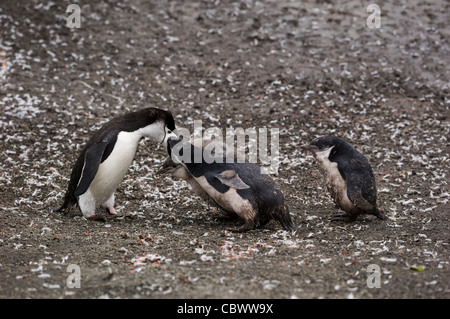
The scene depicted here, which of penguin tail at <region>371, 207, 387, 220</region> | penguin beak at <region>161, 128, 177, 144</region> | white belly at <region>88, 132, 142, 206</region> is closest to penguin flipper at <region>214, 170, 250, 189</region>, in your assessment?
penguin beak at <region>161, 128, 177, 144</region>

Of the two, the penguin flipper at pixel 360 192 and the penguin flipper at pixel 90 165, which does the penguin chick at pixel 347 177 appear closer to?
the penguin flipper at pixel 360 192

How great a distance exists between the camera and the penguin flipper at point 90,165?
617 cm

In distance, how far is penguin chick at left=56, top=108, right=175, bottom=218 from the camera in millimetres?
6324

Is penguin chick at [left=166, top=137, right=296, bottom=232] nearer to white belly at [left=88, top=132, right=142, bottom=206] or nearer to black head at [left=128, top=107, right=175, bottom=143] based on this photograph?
black head at [left=128, top=107, right=175, bottom=143]

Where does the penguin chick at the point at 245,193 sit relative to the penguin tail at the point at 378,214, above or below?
above

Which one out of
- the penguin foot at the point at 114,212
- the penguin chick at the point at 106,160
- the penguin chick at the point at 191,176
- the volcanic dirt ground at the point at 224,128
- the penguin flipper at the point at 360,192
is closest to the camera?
the volcanic dirt ground at the point at 224,128

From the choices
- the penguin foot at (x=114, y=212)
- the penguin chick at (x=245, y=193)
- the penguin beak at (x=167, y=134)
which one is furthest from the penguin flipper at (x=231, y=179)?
the penguin foot at (x=114, y=212)

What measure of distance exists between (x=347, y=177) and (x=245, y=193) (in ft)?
3.69

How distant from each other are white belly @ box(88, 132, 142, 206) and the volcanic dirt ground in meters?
0.35

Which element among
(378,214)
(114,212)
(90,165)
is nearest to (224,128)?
(114,212)

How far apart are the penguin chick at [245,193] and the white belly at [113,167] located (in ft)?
2.91
